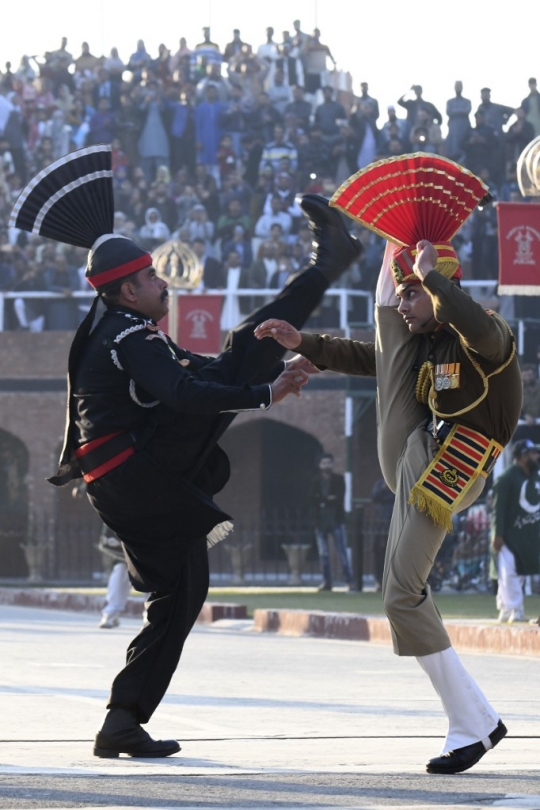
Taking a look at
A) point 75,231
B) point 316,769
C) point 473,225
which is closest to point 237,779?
point 316,769

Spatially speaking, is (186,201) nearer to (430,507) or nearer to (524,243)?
(524,243)

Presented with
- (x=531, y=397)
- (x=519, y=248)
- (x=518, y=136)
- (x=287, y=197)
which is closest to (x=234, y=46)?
(x=287, y=197)

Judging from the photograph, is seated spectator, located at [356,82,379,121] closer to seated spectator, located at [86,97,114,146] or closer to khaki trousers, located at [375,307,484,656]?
seated spectator, located at [86,97,114,146]

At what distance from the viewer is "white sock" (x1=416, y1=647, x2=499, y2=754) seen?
666 centimetres

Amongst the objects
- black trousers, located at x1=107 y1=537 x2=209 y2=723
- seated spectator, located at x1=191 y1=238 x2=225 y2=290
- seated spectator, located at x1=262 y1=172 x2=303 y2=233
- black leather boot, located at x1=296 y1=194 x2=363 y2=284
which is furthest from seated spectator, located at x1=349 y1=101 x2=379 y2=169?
black trousers, located at x1=107 y1=537 x2=209 y2=723

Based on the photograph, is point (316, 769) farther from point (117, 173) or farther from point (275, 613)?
point (117, 173)

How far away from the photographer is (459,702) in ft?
21.9

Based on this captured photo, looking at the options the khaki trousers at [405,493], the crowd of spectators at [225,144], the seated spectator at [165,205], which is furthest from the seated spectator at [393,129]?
the khaki trousers at [405,493]

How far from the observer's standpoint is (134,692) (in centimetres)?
725

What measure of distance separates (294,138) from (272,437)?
571cm

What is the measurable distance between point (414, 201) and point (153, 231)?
2306cm

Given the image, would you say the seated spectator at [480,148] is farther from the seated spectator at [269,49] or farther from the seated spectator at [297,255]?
the seated spectator at [269,49]

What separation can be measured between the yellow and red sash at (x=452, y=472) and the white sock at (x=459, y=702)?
480mm

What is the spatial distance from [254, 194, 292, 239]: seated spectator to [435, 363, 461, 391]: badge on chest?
22.5 metres
